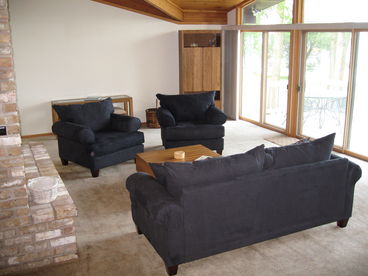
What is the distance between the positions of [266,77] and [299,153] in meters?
4.85

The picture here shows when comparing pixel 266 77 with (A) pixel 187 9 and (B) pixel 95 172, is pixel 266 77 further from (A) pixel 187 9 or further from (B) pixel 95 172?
(B) pixel 95 172

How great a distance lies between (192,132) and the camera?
20.2 feet

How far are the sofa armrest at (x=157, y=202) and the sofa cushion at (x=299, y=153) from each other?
872 millimetres

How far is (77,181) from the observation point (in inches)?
213

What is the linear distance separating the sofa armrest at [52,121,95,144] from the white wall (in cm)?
211

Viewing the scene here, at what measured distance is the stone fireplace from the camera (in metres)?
3.02

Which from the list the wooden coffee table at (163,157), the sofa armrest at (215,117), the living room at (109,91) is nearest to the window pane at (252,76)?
the living room at (109,91)

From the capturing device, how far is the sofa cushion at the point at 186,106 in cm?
668

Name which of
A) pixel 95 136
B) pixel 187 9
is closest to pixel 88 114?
pixel 95 136

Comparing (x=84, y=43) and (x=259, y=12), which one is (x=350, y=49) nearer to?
(x=259, y=12)

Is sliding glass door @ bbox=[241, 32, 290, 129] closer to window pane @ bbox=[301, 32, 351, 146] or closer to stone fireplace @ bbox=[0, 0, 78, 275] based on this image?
window pane @ bbox=[301, 32, 351, 146]

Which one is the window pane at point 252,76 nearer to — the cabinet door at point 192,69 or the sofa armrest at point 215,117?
the cabinet door at point 192,69

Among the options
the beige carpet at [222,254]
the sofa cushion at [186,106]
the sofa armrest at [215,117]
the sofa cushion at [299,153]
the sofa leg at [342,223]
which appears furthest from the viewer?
the sofa cushion at [186,106]

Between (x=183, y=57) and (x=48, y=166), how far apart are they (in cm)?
456
